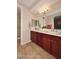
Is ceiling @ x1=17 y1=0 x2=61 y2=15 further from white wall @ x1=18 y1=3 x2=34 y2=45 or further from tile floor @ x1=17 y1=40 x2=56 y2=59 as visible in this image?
tile floor @ x1=17 y1=40 x2=56 y2=59

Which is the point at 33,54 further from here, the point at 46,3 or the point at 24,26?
the point at 24,26

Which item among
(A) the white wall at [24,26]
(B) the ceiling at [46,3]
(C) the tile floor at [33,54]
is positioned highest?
(B) the ceiling at [46,3]

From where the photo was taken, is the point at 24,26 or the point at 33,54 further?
the point at 24,26

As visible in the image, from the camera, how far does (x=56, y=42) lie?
366 cm

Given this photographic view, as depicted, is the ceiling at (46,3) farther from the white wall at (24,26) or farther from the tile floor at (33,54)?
the tile floor at (33,54)

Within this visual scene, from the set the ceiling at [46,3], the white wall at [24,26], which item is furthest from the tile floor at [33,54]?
the ceiling at [46,3]

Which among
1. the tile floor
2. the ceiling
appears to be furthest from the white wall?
the tile floor

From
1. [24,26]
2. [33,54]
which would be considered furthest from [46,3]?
[33,54]

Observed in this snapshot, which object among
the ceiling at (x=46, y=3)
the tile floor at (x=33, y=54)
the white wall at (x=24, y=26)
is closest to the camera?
the tile floor at (x=33, y=54)

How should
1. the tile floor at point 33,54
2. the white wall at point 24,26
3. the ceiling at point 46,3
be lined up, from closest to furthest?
the tile floor at point 33,54, the ceiling at point 46,3, the white wall at point 24,26

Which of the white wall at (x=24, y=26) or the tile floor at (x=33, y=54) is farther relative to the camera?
the white wall at (x=24, y=26)

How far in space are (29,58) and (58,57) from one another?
107cm

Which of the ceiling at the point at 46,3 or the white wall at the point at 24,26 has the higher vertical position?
the ceiling at the point at 46,3
